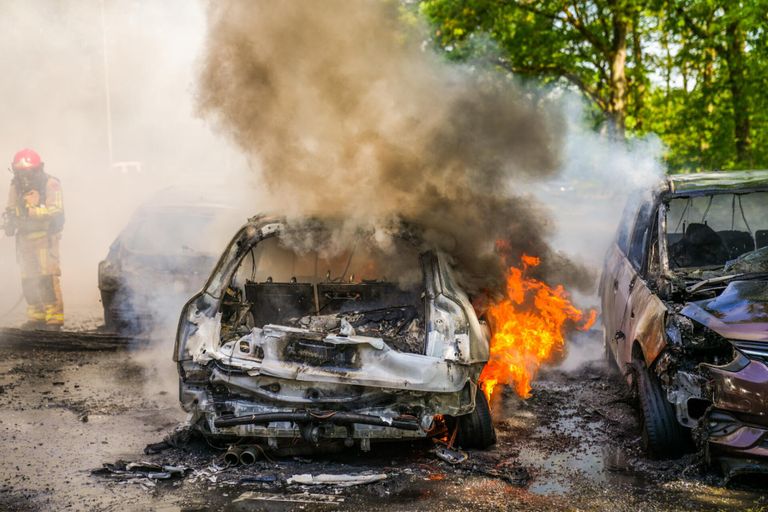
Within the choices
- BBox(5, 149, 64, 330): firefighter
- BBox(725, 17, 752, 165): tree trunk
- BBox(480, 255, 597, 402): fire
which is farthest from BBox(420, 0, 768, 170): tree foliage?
BBox(5, 149, 64, 330): firefighter

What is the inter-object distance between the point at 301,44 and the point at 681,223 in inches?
150

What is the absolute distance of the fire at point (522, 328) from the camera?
22.4 feet

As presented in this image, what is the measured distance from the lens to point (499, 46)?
2148 centimetres

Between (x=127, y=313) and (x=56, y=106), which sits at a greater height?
(x=56, y=106)

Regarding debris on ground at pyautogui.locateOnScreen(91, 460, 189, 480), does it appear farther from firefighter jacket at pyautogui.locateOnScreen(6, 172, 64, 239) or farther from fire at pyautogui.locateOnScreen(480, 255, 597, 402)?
firefighter jacket at pyautogui.locateOnScreen(6, 172, 64, 239)

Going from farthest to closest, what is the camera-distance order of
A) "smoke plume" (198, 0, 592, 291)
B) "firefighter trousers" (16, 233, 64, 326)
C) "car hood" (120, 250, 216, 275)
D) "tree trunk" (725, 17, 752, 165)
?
"tree trunk" (725, 17, 752, 165) → "firefighter trousers" (16, 233, 64, 326) → "car hood" (120, 250, 216, 275) → "smoke plume" (198, 0, 592, 291)

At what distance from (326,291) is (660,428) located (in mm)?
2829

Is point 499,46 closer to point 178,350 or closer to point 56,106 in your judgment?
point 56,106

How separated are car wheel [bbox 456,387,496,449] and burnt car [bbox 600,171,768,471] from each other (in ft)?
3.50

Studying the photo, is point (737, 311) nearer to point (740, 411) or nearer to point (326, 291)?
point (740, 411)

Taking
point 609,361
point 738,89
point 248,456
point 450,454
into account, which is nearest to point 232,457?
point 248,456

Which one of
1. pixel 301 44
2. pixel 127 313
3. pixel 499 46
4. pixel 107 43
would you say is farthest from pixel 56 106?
pixel 301 44

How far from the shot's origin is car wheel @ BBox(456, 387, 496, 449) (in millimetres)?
5797

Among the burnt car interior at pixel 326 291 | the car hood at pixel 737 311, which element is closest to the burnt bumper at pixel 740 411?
the car hood at pixel 737 311
